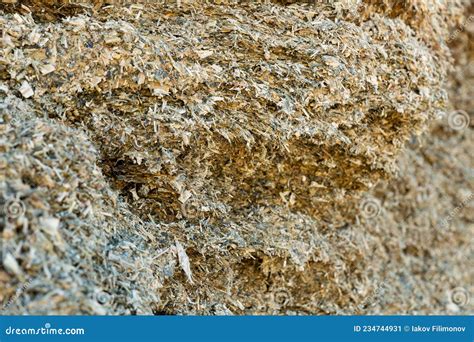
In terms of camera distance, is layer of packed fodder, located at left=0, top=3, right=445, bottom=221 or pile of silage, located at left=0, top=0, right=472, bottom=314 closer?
pile of silage, located at left=0, top=0, right=472, bottom=314

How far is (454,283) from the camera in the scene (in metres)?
7.00

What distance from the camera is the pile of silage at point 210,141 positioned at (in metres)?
3.66

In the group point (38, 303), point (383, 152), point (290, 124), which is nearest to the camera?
point (38, 303)

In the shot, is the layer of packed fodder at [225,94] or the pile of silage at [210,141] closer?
the pile of silage at [210,141]

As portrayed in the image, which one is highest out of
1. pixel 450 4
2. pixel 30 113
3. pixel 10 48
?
pixel 450 4

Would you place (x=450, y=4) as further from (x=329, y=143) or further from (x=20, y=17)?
(x=20, y=17)

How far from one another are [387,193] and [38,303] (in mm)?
5091

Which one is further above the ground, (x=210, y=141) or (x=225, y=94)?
(x=225, y=94)

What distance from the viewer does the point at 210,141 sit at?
14.6ft

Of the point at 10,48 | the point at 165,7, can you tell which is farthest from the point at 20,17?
the point at 165,7

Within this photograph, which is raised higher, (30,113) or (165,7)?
(165,7)

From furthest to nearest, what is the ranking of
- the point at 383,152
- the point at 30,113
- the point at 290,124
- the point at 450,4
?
the point at 450,4, the point at 383,152, the point at 290,124, the point at 30,113

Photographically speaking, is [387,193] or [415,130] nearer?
[415,130]

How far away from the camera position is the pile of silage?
3664 mm
